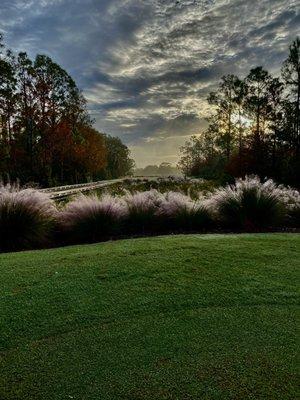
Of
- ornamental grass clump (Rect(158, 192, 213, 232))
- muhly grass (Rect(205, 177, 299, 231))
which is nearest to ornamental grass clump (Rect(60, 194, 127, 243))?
ornamental grass clump (Rect(158, 192, 213, 232))

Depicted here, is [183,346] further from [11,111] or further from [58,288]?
[11,111]

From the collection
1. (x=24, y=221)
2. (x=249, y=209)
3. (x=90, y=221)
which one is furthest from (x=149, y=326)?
(x=249, y=209)

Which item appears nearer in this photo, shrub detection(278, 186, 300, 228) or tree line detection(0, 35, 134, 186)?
shrub detection(278, 186, 300, 228)

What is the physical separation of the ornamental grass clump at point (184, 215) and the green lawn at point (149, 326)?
2744mm

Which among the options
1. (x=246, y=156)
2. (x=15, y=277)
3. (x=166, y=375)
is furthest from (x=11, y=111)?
(x=166, y=375)

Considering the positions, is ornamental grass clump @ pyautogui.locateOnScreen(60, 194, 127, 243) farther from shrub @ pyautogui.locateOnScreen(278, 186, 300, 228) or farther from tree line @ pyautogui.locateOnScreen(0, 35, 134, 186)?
tree line @ pyautogui.locateOnScreen(0, 35, 134, 186)

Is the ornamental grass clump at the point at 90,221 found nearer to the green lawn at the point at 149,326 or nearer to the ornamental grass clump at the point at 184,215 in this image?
the ornamental grass clump at the point at 184,215

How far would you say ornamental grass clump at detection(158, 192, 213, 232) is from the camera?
7297 mm

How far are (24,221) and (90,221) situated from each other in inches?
43.1

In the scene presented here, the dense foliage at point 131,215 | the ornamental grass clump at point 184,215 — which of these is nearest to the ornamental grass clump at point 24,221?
the dense foliage at point 131,215

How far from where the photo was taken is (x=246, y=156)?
2833cm

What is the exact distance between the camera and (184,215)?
7273 millimetres

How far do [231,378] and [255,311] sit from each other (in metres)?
0.99

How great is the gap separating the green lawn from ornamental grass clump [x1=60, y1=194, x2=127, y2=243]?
2072 millimetres
